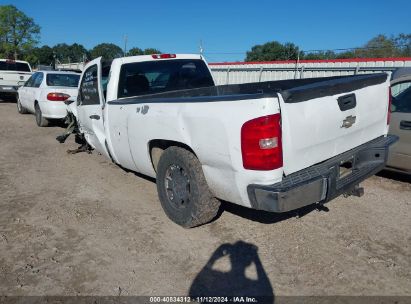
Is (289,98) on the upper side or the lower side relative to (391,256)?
upper

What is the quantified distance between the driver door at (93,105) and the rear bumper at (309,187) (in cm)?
302

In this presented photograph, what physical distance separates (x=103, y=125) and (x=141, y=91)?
0.71 meters

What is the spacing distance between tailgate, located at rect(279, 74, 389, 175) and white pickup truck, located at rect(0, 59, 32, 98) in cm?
1677

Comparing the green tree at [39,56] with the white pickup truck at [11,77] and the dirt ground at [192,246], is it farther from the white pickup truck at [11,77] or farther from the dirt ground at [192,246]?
the dirt ground at [192,246]

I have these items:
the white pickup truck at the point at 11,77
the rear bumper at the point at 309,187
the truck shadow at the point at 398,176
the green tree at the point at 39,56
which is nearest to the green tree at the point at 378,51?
the truck shadow at the point at 398,176

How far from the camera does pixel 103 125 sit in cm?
529

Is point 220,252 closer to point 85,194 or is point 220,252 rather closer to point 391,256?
point 391,256

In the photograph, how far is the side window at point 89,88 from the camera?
5577 millimetres

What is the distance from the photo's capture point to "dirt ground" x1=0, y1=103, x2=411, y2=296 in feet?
10.3

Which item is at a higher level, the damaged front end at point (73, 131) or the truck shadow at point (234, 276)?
the damaged front end at point (73, 131)

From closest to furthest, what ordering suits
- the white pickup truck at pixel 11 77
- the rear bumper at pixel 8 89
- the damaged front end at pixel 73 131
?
the damaged front end at pixel 73 131 < the white pickup truck at pixel 11 77 < the rear bumper at pixel 8 89

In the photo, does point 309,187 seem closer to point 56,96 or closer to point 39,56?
point 56,96

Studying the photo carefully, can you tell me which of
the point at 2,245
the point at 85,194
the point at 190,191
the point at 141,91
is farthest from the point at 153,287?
the point at 141,91

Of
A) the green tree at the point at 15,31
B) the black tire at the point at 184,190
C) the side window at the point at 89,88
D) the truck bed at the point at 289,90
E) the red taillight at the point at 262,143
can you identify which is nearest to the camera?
the red taillight at the point at 262,143
